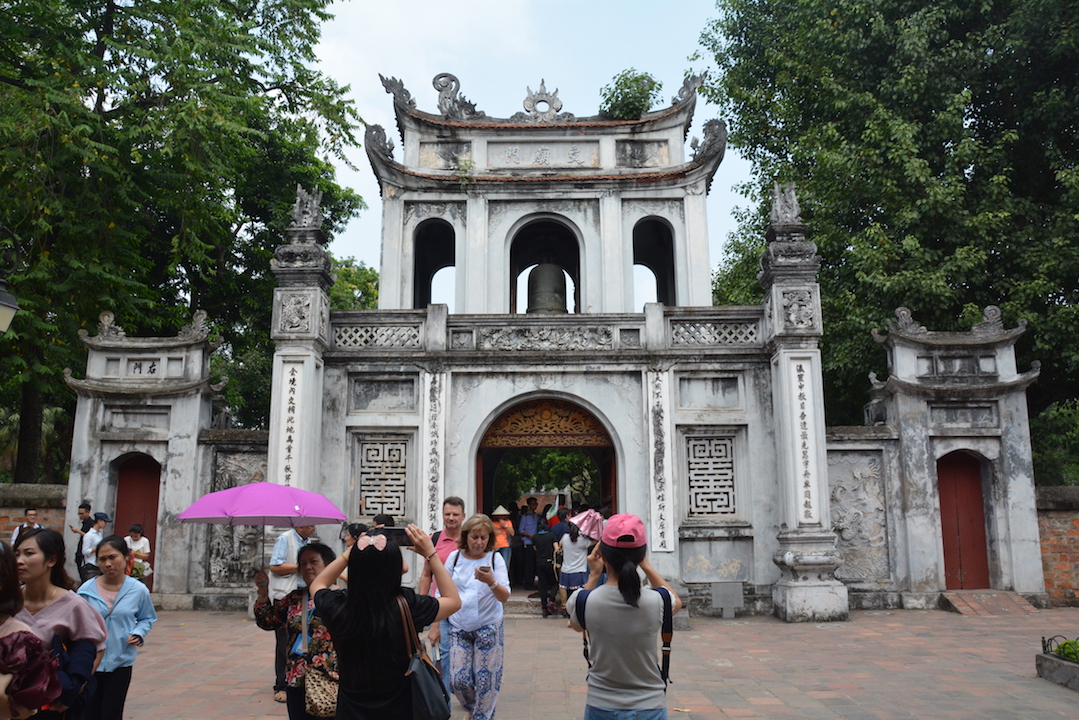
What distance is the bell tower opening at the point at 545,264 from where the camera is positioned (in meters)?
14.5

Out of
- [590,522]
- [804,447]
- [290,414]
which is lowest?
[590,522]

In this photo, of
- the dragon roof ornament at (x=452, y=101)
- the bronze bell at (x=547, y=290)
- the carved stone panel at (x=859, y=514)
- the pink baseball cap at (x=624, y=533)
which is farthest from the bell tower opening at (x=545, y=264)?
the pink baseball cap at (x=624, y=533)

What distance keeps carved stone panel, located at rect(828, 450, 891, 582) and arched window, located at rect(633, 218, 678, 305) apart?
4.94 m

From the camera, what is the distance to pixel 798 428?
11.5 metres

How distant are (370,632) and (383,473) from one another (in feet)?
29.6

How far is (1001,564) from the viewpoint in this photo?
11.9 meters

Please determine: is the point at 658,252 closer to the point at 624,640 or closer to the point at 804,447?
the point at 804,447

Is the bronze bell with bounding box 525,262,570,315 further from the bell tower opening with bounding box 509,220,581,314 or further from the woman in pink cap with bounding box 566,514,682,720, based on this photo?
the woman in pink cap with bounding box 566,514,682,720

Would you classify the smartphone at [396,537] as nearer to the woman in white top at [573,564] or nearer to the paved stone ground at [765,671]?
the paved stone ground at [765,671]

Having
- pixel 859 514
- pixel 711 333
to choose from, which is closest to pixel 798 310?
pixel 711 333

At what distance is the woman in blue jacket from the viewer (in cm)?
454

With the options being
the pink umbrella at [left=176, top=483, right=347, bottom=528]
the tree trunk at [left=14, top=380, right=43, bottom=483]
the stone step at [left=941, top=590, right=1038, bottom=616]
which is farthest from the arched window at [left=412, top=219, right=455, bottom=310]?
the stone step at [left=941, top=590, right=1038, bottom=616]

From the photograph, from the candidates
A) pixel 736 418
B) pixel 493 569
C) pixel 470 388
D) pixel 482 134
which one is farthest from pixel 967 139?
pixel 493 569

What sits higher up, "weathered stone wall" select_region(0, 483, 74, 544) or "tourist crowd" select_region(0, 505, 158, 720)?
"weathered stone wall" select_region(0, 483, 74, 544)
